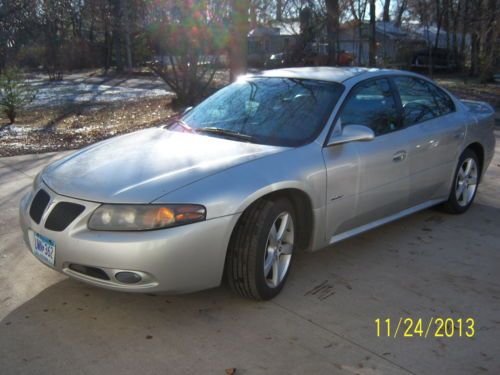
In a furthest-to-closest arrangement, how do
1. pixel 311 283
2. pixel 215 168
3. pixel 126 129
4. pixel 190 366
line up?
pixel 126 129
pixel 311 283
pixel 215 168
pixel 190 366

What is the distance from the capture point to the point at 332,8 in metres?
18.3

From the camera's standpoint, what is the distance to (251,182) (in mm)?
3271

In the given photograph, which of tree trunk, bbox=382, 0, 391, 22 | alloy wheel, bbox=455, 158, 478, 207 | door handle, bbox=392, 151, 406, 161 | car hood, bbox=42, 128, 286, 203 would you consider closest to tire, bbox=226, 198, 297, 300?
car hood, bbox=42, 128, 286, 203

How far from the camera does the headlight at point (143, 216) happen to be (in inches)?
118

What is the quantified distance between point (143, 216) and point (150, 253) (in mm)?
212

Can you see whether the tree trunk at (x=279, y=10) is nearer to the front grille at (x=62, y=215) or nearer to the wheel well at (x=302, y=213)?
the wheel well at (x=302, y=213)

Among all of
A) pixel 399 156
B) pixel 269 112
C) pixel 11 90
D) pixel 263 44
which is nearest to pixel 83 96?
pixel 11 90

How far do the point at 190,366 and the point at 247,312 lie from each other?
2.17ft

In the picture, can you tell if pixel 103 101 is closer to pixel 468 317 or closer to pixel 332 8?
pixel 332 8

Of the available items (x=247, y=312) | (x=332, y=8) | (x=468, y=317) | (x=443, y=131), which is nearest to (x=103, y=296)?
(x=247, y=312)

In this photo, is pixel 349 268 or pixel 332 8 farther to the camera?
pixel 332 8

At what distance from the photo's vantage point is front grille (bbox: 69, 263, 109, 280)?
3074mm

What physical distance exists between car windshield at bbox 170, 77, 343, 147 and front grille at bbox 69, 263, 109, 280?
138 cm

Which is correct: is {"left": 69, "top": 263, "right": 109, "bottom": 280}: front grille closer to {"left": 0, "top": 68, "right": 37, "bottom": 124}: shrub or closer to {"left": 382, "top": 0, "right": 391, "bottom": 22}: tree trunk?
{"left": 0, "top": 68, "right": 37, "bottom": 124}: shrub
